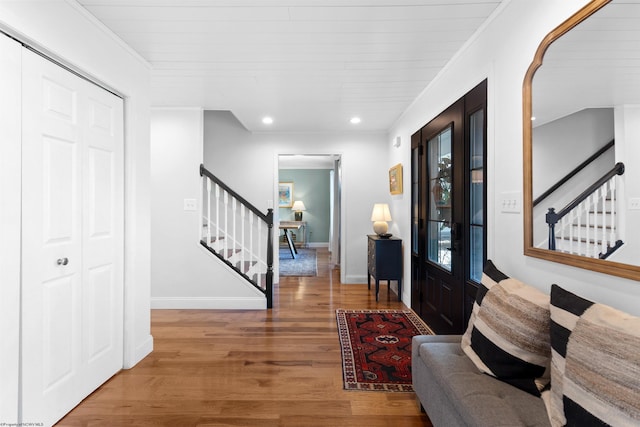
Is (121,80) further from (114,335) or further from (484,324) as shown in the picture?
(484,324)

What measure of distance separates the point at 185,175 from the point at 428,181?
2818 mm

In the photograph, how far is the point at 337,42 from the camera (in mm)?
2447

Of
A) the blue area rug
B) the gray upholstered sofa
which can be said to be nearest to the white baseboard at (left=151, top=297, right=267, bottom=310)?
the blue area rug

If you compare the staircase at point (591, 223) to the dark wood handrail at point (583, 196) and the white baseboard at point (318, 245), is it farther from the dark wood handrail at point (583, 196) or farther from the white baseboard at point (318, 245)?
the white baseboard at point (318, 245)

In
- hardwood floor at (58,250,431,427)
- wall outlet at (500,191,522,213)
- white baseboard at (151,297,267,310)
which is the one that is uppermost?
wall outlet at (500,191,522,213)

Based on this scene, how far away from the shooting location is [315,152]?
5.30 m

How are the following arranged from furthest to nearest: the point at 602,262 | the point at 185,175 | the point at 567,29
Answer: the point at 185,175 → the point at 567,29 → the point at 602,262

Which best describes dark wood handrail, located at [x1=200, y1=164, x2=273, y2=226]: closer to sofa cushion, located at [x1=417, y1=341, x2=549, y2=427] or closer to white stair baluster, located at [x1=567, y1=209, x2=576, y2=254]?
sofa cushion, located at [x1=417, y1=341, x2=549, y2=427]

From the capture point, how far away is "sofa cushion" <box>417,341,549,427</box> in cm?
121

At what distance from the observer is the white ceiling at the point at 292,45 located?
204 centimetres

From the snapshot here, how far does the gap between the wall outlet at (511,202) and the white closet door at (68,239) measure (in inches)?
103

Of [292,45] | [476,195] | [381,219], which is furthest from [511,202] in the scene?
[381,219]

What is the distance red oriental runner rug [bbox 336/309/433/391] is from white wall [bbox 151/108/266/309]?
4.13ft

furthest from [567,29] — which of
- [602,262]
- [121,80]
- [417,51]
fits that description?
[121,80]
